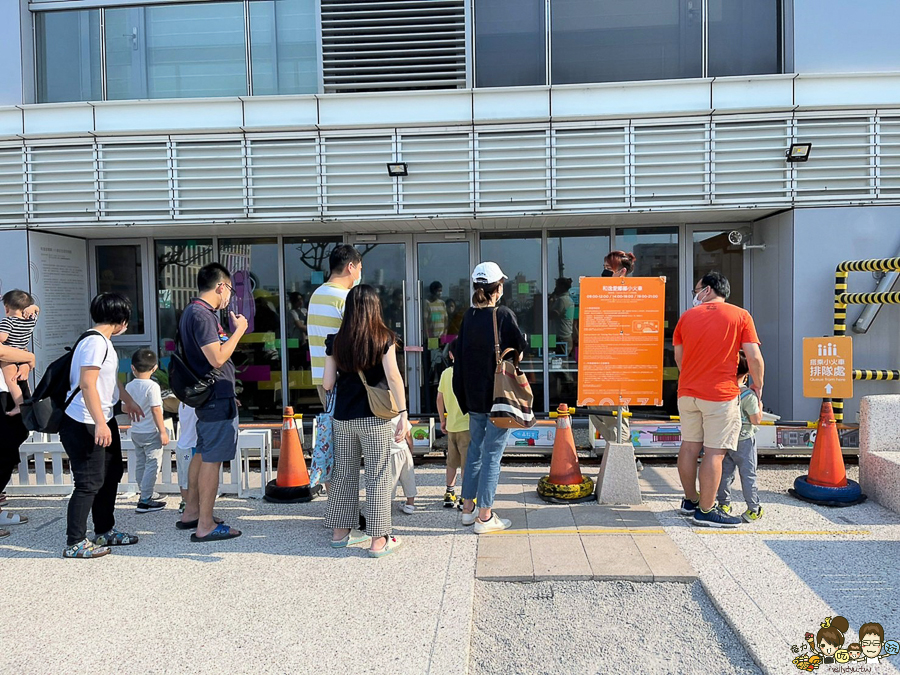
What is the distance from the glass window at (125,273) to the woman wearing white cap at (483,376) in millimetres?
5974

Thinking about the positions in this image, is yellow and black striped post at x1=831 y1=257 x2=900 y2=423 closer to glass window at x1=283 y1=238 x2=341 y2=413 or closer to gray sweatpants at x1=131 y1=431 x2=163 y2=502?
glass window at x1=283 y1=238 x2=341 y2=413

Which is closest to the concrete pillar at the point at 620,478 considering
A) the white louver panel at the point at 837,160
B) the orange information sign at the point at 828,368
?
the orange information sign at the point at 828,368

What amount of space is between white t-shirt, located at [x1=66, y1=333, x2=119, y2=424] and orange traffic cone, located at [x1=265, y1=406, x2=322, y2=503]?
1500 mm

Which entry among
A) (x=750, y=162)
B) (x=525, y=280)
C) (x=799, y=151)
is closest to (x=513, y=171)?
Answer: (x=525, y=280)

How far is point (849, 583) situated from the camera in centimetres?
369

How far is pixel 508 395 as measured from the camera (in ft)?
14.3

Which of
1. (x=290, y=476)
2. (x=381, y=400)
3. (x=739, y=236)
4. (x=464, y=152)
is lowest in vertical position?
(x=290, y=476)

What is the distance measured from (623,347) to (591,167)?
2994 mm

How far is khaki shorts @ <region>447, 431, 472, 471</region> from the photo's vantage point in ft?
16.7

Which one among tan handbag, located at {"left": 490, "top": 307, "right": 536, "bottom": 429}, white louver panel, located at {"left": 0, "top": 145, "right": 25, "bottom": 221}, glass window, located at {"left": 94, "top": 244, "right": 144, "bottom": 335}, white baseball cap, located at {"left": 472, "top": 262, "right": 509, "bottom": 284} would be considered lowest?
tan handbag, located at {"left": 490, "top": 307, "right": 536, "bottom": 429}

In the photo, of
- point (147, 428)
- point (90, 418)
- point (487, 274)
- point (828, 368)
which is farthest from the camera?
point (828, 368)

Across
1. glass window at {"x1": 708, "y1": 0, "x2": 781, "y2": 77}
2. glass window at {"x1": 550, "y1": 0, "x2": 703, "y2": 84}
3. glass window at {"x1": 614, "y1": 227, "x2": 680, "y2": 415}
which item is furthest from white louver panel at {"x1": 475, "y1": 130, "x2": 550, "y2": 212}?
glass window at {"x1": 708, "y1": 0, "x2": 781, "y2": 77}

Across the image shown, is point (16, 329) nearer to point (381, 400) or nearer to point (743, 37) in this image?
point (381, 400)

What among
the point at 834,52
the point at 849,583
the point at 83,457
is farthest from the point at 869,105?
the point at 83,457
